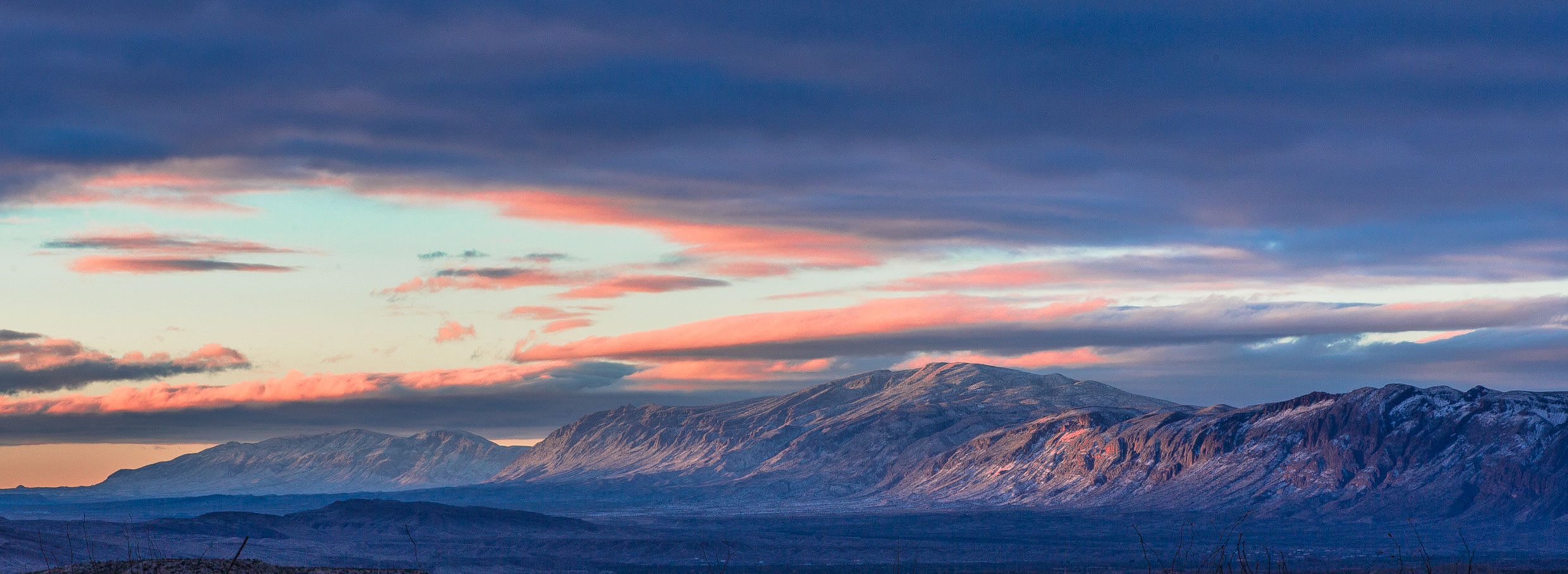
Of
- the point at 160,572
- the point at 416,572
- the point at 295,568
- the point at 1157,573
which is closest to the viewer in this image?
the point at 416,572

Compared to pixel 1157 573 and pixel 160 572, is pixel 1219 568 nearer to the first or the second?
pixel 160 572

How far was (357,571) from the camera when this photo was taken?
43.2 meters

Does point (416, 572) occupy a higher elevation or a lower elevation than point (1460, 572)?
higher

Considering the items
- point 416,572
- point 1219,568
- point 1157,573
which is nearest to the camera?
point 1219,568

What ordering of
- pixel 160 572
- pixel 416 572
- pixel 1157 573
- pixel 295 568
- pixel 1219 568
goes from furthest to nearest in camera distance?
pixel 1157 573, pixel 295 568, pixel 160 572, pixel 416 572, pixel 1219 568

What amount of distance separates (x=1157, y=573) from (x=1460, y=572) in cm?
4310

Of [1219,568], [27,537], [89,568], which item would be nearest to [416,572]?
[89,568]

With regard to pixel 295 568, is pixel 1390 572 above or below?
below

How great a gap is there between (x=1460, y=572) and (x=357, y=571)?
188 m

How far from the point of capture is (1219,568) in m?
17.2

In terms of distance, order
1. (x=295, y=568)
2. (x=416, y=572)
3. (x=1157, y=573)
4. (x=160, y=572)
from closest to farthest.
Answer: (x=416, y=572) < (x=160, y=572) < (x=295, y=568) < (x=1157, y=573)

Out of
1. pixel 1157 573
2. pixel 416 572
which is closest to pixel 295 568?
pixel 416 572

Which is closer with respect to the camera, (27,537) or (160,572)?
(160,572)

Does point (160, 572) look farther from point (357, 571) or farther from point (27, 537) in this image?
point (27, 537)
